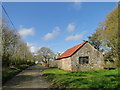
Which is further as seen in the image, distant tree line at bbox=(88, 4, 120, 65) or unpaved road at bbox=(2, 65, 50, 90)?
distant tree line at bbox=(88, 4, 120, 65)

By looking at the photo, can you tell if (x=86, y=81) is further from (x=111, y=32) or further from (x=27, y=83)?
(x=111, y=32)

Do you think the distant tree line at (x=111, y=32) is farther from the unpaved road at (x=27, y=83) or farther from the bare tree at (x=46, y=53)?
the bare tree at (x=46, y=53)

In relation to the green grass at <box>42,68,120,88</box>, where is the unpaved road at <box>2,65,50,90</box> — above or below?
below

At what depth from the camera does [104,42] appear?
2359 centimetres

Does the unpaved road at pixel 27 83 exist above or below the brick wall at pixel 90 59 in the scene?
below

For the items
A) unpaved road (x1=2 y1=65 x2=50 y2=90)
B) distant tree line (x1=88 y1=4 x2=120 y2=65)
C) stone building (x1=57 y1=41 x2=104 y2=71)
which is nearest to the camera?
unpaved road (x1=2 y1=65 x2=50 y2=90)

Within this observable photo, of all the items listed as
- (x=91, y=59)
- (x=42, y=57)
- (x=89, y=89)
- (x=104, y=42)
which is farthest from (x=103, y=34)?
(x=42, y=57)

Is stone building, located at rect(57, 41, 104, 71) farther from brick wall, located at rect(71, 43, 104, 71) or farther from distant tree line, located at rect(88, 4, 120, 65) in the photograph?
distant tree line, located at rect(88, 4, 120, 65)

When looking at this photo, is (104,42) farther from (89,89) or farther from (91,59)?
(89,89)

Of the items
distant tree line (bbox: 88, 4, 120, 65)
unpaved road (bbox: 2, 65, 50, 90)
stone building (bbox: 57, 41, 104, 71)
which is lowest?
unpaved road (bbox: 2, 65, 50, 90)

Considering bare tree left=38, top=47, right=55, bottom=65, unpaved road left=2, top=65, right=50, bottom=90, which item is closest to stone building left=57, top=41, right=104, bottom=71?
unpaved road left=2, top=65, right=50, bottom=90

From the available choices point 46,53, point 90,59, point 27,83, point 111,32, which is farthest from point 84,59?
point 46,53

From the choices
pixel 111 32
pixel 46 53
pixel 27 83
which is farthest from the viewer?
pixel 46 53

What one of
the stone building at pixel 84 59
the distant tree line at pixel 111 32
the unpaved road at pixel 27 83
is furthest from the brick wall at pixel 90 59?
the unpaved road at pixel 27 83
